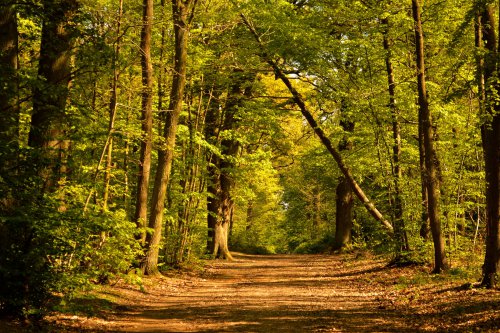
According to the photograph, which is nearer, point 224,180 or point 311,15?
point 311,15

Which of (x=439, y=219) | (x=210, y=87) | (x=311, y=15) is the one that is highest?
(x=311, y=15)

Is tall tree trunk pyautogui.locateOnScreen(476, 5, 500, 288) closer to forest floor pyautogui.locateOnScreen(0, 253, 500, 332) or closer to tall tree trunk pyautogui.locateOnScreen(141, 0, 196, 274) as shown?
forest floor pyautogui.locateOnScreen(0, 253, 500, 332)

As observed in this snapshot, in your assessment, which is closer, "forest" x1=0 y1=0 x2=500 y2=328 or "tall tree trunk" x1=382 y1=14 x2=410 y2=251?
"forest" x1=0 y1=0 x2=500 y2=328

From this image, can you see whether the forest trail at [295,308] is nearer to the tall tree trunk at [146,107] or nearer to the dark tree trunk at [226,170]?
the tall tree trunk at [146,107]

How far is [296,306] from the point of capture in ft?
38.8

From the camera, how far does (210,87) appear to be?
21969 mm

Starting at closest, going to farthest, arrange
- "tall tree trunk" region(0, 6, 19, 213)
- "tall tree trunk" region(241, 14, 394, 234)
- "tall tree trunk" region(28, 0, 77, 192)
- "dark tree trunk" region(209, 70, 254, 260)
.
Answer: "tall tree trunk" region(0, 6, 19, 213) → "tall tree trunk" region(28, 0, 77, 192) → "tall tree trunk" region(241, 14, 394, 234) → "dark tree trunk" region(209, 70, 254, 260)

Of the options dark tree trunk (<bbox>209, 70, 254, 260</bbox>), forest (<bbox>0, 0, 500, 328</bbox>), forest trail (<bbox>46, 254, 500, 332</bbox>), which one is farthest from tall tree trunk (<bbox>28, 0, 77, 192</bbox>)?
dark tree trunk (<bbox>209, 70, 254, 260</bbox>)

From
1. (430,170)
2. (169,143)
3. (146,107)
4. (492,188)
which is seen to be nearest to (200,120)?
(169,143)

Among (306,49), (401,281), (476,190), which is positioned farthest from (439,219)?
(306,49)

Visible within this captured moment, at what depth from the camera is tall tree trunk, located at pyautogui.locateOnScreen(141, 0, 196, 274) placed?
1606 centimetres

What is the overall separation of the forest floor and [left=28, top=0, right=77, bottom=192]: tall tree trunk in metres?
2.28

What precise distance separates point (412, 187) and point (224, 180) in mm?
12027

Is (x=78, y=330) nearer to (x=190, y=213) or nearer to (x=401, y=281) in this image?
(x=401, y=281)
